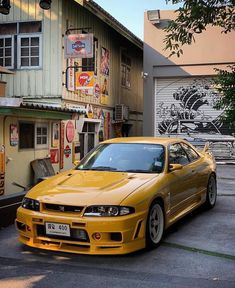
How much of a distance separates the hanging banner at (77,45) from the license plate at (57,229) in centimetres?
809

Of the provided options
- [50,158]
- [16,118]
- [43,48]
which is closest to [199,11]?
[16,118]

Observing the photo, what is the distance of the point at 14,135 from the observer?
33.9 feet

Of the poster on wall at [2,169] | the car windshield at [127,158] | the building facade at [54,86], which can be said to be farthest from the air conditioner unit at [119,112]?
the car windshield at [127,158]

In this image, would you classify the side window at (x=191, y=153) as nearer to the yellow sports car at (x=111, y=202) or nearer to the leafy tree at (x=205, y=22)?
the yellow sports car at (x=111, y=202)

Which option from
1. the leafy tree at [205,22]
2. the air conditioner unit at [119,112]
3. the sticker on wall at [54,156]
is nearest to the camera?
the leafy tree at [205,22]

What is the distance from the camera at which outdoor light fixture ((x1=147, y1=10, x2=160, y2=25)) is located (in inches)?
672

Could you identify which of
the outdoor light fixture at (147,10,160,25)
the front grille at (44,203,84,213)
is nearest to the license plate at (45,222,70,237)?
the front grille at (44,203,84,213)

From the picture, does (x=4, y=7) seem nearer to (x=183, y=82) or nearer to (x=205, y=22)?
(x=205, y=22)

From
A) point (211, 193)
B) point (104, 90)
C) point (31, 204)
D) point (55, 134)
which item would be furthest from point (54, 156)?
point (31, 204)

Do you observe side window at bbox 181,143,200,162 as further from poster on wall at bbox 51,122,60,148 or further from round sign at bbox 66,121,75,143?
round sign at bbox 66,121,75,143

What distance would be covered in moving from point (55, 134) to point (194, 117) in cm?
725

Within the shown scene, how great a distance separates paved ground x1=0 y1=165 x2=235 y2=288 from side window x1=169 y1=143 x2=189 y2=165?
3.70 feet

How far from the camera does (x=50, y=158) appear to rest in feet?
40.6

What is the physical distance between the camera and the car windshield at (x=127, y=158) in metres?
6.65
